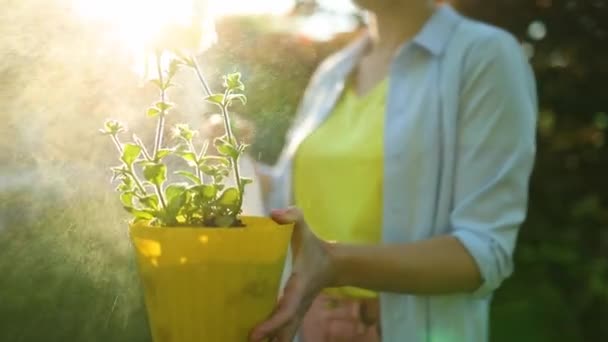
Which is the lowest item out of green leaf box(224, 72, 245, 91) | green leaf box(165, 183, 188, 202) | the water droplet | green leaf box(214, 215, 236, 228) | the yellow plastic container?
the water droplet

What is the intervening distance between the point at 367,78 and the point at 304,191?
21 cm

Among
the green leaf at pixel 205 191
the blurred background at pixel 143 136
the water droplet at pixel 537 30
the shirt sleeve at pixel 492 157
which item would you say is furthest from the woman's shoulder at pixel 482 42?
the water droplet at pixel 537 30

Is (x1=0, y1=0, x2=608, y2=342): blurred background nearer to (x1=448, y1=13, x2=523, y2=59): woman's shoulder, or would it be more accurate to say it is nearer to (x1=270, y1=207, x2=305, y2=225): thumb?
(x1=270, y1=207, x2=305, y2=225): thumb

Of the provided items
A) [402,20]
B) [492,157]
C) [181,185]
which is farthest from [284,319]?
[402,20]

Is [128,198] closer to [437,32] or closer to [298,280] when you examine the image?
[298,280]

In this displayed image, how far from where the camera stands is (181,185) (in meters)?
1.00

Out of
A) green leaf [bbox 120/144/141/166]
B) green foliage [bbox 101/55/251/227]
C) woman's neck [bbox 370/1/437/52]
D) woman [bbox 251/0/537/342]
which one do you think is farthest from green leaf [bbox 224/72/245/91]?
woman's neck [bbox 370/1/437/52]

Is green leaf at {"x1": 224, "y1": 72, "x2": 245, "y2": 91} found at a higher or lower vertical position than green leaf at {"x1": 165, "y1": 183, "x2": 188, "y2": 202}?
higher

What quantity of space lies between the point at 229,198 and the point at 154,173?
0.07 meters

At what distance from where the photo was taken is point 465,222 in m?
1.35

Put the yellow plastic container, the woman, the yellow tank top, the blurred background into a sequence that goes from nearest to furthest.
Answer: the yellow plastic container, the woman, the yellow tank top, the blurred background

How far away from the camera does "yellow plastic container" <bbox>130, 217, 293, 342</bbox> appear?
95cm

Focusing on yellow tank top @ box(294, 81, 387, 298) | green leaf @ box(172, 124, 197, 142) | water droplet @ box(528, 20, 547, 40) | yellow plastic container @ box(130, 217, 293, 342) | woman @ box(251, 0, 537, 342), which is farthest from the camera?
water droplet @ box(528, 20, 547, 40)

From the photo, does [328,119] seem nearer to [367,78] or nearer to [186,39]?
[367,78]
